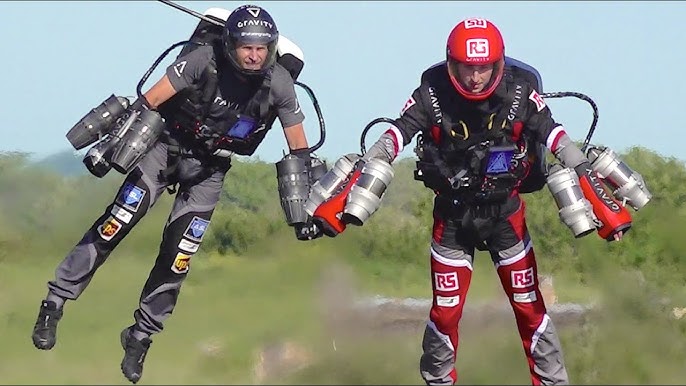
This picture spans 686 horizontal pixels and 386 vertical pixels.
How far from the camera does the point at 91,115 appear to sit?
10.7 m

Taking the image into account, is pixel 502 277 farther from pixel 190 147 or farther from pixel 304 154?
pixel 190 147

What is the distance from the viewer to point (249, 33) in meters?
10.3

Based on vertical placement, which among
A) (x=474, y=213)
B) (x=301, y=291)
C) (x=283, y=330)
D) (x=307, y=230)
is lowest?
(x=283, y=330)

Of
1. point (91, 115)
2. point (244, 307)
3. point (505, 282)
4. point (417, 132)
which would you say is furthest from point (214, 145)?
point (244, 307)

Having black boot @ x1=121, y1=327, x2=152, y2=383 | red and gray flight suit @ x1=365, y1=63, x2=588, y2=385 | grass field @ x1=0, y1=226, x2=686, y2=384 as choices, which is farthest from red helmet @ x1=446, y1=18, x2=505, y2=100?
grass field @ x1=0, y1=226, x2=686, y2=384

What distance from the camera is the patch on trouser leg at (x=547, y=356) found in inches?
420

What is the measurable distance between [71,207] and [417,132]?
580cm

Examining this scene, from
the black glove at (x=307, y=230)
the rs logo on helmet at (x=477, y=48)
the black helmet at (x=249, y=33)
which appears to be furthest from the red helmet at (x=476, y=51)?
the black glove at (x=307, y=230)

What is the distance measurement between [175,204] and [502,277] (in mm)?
2661

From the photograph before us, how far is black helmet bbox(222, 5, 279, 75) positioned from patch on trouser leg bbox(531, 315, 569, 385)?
9.45ft

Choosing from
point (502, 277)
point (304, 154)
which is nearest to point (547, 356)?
point (502, 277)

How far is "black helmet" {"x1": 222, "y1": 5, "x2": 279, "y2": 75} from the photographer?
33.9ft

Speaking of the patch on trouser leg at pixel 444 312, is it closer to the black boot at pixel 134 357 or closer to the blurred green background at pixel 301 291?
the black boot at pixel 134 357

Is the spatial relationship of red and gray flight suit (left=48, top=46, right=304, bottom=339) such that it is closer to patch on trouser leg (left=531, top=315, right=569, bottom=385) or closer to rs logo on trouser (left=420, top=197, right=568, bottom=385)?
rs logo on trouser (left=420, top=197, right=568, bottom=385)
